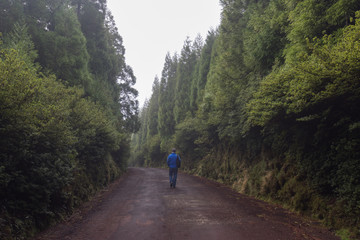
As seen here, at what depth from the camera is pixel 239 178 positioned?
12.6 metres

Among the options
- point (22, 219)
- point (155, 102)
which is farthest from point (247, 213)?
point (155, 102)

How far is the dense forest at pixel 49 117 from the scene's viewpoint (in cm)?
496

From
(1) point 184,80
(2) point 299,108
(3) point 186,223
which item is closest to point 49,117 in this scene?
(3) point 186,223

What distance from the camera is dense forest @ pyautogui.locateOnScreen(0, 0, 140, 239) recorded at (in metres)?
4.96

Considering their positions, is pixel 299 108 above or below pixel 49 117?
above

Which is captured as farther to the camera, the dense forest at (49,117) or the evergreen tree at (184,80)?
the evergreen tree at (184,80)

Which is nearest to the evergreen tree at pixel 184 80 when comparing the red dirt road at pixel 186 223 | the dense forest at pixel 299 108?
the dense forest at pixel 299 108

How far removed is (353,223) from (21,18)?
18.5 metres

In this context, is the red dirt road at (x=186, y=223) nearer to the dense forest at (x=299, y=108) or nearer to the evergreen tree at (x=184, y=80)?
the dense forest at (x=299, y=108)

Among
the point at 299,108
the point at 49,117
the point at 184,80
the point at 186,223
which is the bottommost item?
the point at 186,223

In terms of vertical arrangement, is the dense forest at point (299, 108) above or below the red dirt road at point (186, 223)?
above

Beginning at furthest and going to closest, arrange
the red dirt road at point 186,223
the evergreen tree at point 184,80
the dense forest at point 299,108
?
the evergreen tree at point 184,80 → the dense forest at point 299,108 → the red dirt road at point 186,223

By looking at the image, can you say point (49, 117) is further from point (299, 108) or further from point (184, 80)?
point (184, 80)

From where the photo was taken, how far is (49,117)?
6.66 meters
